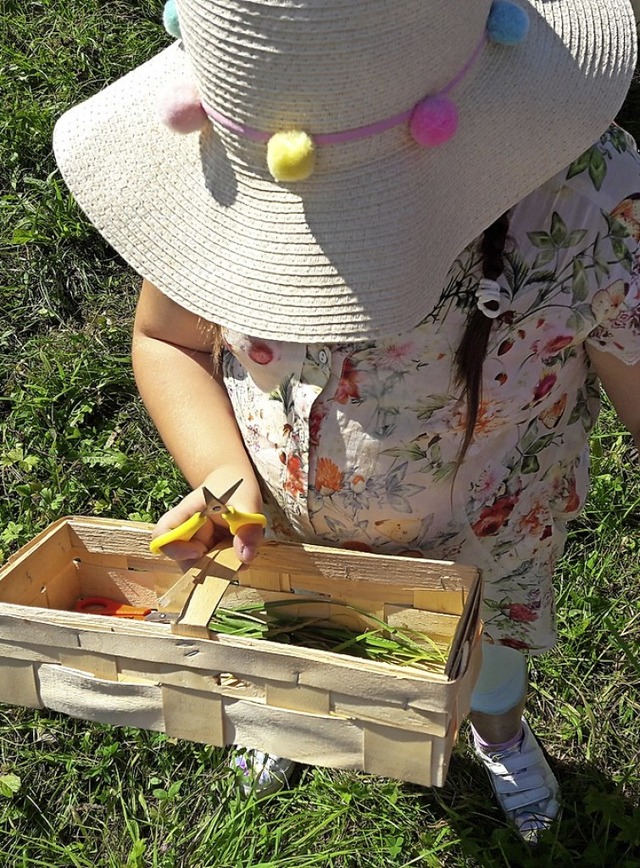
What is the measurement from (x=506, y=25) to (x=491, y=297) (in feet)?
0.89

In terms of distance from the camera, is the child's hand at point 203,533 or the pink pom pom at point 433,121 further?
the child's hand at point 203,533

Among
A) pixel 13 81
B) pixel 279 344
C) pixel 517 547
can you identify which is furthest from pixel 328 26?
pixel 13 81

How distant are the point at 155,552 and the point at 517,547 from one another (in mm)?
509

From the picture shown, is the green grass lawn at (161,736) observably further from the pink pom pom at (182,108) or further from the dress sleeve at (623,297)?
the pink pom pom at (182,108)

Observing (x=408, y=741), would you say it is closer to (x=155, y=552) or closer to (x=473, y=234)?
(x=155, y=552)

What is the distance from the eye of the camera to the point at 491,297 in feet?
3.49

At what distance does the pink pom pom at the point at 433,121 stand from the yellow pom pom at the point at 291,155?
0.31 ft

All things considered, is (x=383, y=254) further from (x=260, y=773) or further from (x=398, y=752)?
(x=260, y=773)

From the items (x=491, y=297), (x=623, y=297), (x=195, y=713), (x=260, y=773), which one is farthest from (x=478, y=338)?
(x=260, y=773)

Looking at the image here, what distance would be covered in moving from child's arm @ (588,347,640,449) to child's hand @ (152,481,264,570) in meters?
0.46

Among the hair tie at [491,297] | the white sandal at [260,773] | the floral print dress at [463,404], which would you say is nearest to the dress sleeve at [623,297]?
the floral print dress at [463,404]

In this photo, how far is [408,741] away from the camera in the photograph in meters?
1.02

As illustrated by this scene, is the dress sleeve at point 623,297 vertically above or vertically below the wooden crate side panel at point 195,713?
above

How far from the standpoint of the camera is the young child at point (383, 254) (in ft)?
2.87
